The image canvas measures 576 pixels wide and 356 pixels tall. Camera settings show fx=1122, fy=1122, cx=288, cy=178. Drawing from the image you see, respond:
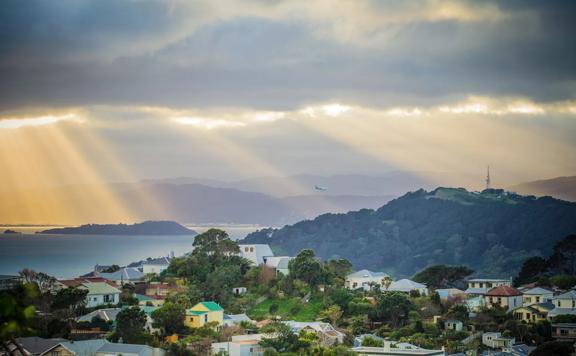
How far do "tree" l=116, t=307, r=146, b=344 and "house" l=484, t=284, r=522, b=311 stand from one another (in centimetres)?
2719

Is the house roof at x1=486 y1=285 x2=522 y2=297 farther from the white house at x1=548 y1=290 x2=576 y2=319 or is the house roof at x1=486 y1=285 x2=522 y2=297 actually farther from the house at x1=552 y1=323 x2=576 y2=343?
the house at x1=552 y1=323 x2=576 y2=343

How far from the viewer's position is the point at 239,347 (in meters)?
58.7

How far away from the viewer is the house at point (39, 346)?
55.3m

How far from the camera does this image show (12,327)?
2289 centimetres

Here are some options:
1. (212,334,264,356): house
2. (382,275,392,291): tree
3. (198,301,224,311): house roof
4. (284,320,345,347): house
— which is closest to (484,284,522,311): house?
(382,275,392,291): tree

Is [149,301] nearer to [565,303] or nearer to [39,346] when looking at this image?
[39,346]

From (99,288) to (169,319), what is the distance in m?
10.6

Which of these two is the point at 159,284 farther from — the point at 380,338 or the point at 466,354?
the point at 466,354

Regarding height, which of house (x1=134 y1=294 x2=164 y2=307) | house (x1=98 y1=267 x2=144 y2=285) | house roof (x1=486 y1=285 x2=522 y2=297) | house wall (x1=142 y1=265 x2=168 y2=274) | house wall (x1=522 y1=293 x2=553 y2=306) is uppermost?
house wall (x1=142 y1=265 x2=168 y2=274)

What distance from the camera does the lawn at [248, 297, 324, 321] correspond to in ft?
228

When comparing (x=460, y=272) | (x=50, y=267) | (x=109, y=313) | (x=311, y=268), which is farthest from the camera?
(x=50, y=267)

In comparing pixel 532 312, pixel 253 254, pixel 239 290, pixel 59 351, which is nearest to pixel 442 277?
pixel 253 254

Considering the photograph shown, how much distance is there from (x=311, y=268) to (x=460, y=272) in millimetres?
23682

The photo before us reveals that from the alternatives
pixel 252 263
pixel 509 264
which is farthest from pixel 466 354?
pixel 509 264
